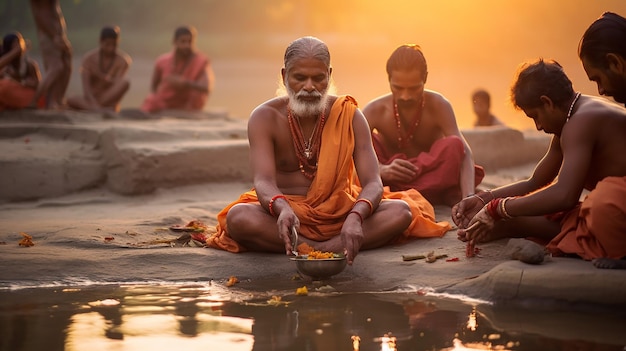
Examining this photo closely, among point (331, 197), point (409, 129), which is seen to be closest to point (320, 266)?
point (331, 197)

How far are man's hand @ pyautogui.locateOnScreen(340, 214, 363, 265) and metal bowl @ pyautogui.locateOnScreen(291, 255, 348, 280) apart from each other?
6 cm

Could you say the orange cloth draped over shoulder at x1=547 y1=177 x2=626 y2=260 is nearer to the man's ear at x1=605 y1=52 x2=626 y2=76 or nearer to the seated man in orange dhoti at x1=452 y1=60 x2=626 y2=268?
the seated man in orange dhoti at x1=452 y1=60 x2=626 y2=268

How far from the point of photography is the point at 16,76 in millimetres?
13070

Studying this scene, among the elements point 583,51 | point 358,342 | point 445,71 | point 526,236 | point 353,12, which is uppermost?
point 353,12

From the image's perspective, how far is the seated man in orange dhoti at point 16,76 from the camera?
1248cm

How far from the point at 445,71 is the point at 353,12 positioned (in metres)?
6.51

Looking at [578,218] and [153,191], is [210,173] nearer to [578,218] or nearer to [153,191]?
[153,191]

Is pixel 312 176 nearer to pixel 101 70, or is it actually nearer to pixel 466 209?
pixel 466 209

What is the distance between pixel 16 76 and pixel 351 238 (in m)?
9.21

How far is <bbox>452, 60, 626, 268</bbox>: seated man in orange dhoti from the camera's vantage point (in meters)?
4.76

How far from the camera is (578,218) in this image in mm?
5098

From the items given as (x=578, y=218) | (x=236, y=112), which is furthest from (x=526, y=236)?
(x=236, y=112)

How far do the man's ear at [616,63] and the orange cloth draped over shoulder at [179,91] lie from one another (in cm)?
1061

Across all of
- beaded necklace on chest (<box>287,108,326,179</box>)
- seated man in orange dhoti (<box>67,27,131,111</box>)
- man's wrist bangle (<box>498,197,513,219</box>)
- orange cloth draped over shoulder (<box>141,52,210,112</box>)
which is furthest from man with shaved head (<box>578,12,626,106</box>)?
seated man in orange dhoti (<box>67,27,131,111</box>)
